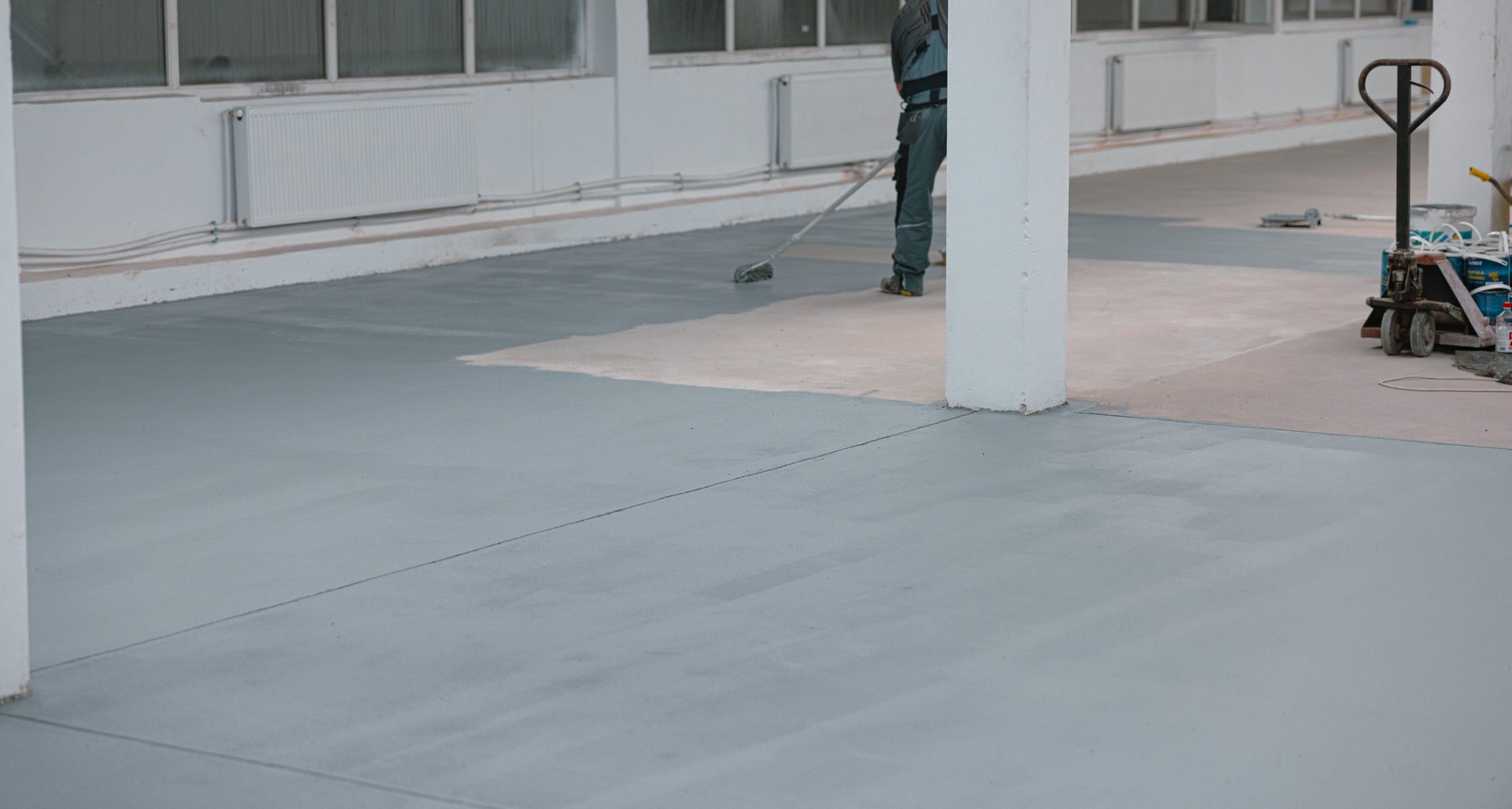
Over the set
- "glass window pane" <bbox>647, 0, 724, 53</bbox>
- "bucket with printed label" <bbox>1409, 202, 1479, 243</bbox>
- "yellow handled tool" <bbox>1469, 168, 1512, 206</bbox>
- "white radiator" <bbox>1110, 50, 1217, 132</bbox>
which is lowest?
"bucket with printed label" <bbox>1409, 202, 1479, 243</bbox>

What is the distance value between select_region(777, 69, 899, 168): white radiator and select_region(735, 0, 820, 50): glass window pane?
352 millimetres

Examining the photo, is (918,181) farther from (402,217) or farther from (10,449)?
(10,449)

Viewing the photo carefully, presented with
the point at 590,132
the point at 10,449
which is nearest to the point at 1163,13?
the point at 590,132

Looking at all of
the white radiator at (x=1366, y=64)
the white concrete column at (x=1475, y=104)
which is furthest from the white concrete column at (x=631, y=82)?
the white radiator at (x=1366, y=64)

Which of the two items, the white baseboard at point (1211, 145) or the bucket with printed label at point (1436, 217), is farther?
the white baseboard at point (1211, 145)

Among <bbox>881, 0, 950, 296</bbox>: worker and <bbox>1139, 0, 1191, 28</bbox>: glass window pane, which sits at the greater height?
<bbox>1139, 0, 1191, 28</bbox>: glass window pane

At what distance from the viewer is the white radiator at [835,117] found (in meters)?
14.6

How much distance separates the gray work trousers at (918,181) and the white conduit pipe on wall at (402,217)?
3.36 m

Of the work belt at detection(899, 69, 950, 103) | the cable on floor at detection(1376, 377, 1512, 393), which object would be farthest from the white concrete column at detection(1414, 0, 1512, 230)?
the cable on floor at detection(1376, 377, 1512, 393)

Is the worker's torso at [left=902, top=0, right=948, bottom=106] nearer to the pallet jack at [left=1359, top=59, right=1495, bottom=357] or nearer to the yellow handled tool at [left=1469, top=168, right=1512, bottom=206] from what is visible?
the pallet jack at [left=1359, top=59, right=1495, bottom=357]

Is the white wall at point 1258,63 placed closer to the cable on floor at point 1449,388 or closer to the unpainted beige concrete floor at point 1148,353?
the unpainted beige concrete floor at point 1148,353

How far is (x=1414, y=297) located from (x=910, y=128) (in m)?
2.85

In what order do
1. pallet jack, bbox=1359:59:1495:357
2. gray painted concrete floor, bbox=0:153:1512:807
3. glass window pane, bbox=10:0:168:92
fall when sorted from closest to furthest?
gray painted concrete floor, bbox=0:153:1512:807 → pallet jack, bbox=1359:59:1495:357 → glass window pane, bbox=10:0:168:92

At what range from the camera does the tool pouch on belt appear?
32.4 ft
